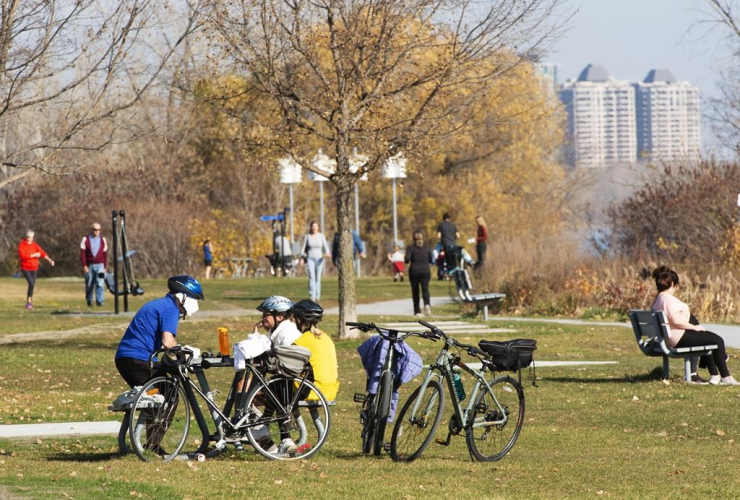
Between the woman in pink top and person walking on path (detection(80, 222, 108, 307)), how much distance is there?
17001 mm

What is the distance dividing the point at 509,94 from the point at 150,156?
16909 mm

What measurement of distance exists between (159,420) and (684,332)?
22.9 ft

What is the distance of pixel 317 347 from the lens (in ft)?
33.2

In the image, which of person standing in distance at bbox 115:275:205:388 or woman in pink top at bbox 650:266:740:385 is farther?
woman in pink top at bbox 650:266:740:385

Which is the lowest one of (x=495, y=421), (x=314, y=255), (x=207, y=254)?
(x=495, y=421)

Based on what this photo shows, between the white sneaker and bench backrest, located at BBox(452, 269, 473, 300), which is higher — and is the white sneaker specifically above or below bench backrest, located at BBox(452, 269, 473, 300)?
below

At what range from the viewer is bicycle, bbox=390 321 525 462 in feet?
32.1

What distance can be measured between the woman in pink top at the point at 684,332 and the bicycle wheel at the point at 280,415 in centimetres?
593

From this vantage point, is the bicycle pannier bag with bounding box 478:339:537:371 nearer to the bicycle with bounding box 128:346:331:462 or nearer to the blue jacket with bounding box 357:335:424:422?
the blue jacket with bounding box 357:335:424:422

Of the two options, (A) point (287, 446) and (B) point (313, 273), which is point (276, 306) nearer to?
(A) point (287, 446)

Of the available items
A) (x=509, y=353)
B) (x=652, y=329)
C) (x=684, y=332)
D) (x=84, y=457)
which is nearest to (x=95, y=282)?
(x=652, y=329)

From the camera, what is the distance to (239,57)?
19.2 m

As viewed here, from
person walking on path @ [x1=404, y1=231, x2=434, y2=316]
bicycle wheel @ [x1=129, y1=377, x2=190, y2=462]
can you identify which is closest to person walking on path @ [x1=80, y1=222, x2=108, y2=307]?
person walking on path @ [x1=404, y1=231, x2=434, y2=316]

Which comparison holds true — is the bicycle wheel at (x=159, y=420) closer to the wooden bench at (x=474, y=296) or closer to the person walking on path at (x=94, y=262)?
the wooden bench at (x=474, y=296)
